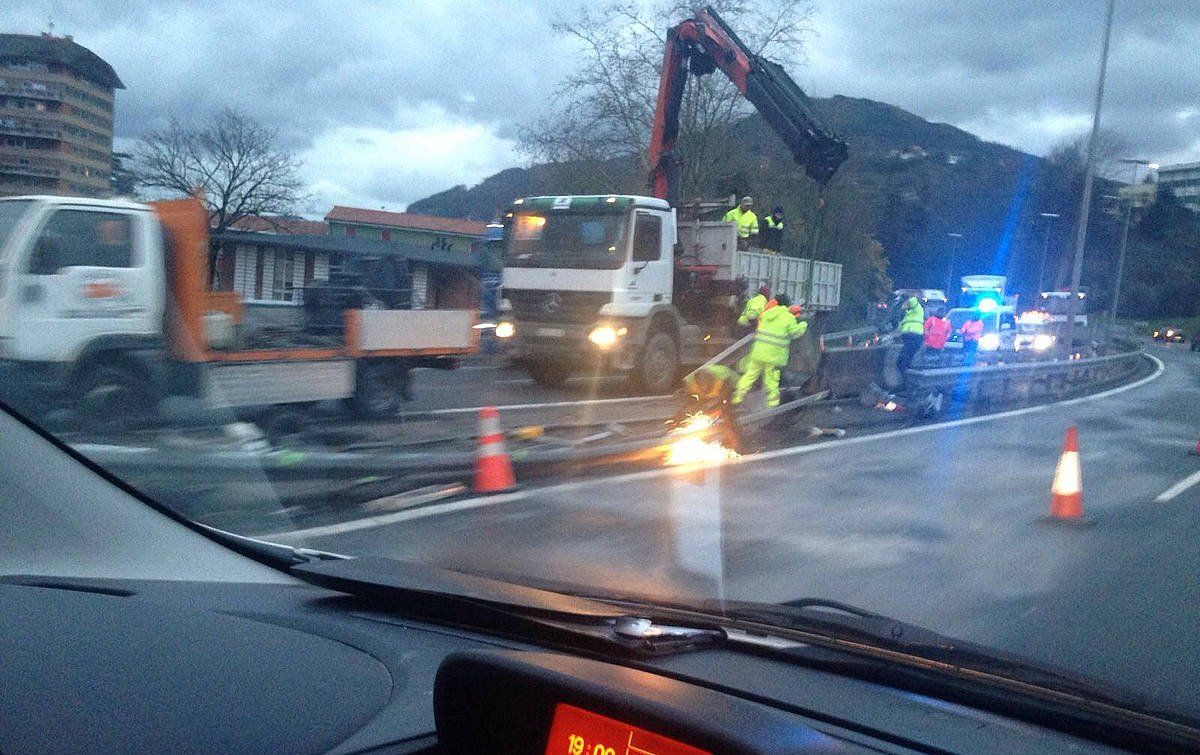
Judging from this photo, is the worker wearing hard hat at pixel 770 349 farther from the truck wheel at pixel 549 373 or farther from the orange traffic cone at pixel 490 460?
the orange traffic cone at pixel 490 460

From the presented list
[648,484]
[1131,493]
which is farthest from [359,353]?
[1131,493]

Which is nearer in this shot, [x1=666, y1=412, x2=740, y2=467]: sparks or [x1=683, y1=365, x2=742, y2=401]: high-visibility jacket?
[x1=666, y1=412, x2=740, y2=467]: sparks

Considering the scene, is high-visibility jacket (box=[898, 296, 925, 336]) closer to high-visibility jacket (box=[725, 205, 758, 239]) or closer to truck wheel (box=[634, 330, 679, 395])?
high-visibility jacket (box=[725, 205, 758, 239])

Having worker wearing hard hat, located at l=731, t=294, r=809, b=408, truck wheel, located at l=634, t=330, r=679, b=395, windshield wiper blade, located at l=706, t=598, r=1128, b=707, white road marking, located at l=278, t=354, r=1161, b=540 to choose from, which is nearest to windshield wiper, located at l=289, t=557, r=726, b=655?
windshield wiper blade, located at l=706, t=598, r=1128, b=707

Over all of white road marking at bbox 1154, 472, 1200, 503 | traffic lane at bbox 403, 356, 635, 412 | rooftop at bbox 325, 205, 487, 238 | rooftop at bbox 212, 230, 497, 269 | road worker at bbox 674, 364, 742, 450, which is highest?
rooftop at bbox 325, 205, 487, 238

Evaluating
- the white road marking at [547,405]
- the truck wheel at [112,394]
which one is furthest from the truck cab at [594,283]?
the truck wheel at [112,394]

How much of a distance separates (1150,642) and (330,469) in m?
4.94

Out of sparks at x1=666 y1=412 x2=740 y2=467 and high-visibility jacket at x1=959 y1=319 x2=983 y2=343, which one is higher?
high-visibility jacket at x1=959 y1=319 x2=983 y2=343

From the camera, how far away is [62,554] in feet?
11.6

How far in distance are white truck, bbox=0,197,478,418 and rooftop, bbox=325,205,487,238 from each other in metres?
1.08

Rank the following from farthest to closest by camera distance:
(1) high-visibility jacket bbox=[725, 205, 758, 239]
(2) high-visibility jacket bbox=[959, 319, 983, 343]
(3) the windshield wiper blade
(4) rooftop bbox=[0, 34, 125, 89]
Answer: (2) high-visibility jacket bbox=[959, 319, 983, 343], (1) high-visibility jacket bbox=[725, 205, 758, 239], (4) rooftop bbox=[0, 34, 125, 89], (3) the windshield wiper blade

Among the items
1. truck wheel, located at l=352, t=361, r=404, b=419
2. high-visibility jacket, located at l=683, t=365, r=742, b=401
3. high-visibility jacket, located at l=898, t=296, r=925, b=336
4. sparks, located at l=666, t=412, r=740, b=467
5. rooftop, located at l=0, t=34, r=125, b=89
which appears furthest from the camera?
high-visibility jacket, located at l=898, t=296, r=925, b=336

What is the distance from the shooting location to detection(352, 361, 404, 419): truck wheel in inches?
446

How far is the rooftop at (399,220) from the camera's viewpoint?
8727 millimetres
